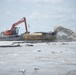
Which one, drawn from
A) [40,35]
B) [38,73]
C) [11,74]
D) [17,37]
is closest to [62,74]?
[38,73]

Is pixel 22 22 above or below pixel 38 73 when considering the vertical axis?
above

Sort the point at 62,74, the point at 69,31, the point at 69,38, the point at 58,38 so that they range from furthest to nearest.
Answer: the point at 69,31, the point at 69,38, the point at 58,38, the point at 62,74

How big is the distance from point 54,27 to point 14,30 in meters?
16.9

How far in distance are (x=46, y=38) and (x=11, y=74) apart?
51174mm

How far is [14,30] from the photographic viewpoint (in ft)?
233

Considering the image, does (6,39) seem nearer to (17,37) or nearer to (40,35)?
(17,37)

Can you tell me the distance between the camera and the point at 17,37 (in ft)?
220

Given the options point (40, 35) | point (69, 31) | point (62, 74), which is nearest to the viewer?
point (62, 74)

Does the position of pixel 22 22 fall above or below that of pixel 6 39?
above

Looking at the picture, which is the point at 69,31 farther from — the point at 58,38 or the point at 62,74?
the point at 62,74

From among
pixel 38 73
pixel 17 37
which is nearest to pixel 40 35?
pixel 17 37

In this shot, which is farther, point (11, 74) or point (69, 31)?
point (69, 31)

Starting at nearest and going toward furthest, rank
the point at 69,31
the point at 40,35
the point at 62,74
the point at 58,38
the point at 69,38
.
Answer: the point at 62,74, the point at 40,35, the point at 58,38, the point at 69,38, the point at 69,31

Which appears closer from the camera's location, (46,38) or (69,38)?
(46,38)
